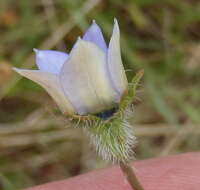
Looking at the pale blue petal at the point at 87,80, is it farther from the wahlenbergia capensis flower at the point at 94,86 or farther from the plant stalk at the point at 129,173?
the plant stalk at the point at 129,173

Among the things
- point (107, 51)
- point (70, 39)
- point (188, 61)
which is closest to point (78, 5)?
point (70, 39)

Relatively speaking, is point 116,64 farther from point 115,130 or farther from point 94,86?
point 115,130

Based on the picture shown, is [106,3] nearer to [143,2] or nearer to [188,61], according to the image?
[143,2]

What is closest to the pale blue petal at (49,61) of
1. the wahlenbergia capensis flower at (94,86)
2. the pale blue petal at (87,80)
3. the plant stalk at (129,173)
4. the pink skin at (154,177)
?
the wahlenbergia capensis flower at (94,86)

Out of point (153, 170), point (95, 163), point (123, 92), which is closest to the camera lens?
point (123, 92)

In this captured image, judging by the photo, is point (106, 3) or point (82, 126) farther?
point (106, 3)

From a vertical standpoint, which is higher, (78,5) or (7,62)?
(78,5)

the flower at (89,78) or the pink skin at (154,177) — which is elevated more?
the flower at (89,78)

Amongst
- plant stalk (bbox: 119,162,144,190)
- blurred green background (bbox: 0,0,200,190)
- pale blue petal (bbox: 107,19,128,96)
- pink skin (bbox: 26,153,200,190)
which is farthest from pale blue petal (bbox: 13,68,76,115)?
blurred green background (bbox: 0,0,200,190)
